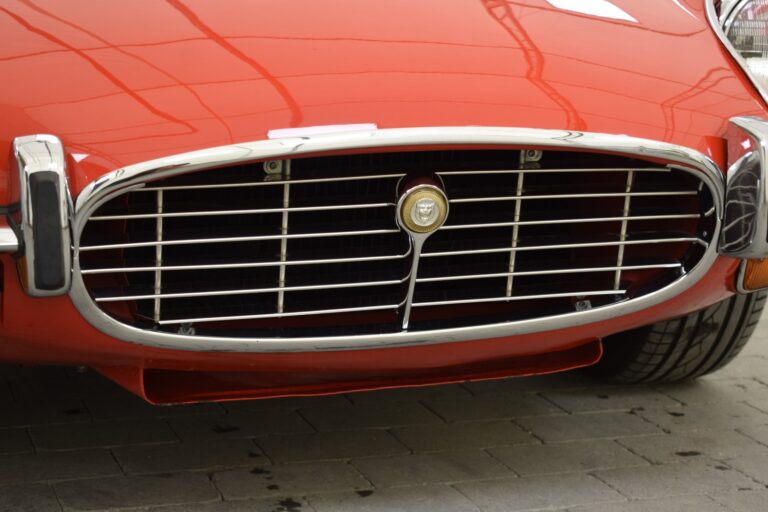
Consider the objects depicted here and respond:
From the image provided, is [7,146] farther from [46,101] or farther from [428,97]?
[428,97]

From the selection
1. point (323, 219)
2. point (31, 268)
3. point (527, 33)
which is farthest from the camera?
point (527, 33)

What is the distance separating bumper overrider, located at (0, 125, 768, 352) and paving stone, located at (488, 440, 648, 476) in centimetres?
42

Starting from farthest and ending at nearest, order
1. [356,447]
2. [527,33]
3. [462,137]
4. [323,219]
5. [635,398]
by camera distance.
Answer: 1. [635,398]
2. [356,447]
3. [527,33]
4. [323,219]
5. [462,137]

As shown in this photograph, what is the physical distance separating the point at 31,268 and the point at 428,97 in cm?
85

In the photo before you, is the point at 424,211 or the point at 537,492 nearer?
the point at 424,211

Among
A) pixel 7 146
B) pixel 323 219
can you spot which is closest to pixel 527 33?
pixel 323 219

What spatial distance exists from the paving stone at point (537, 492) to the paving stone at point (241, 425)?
549 millimetres

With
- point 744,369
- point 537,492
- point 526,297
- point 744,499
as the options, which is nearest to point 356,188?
point 526,297

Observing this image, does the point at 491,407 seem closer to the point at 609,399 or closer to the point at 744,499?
the point at 609,399

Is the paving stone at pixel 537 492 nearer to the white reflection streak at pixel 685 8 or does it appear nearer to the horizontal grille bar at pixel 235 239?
the horizontal grille bar at pixel 235 239

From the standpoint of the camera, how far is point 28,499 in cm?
262

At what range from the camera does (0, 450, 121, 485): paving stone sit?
275 cm

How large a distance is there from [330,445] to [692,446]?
930mm

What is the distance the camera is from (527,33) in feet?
9.12
